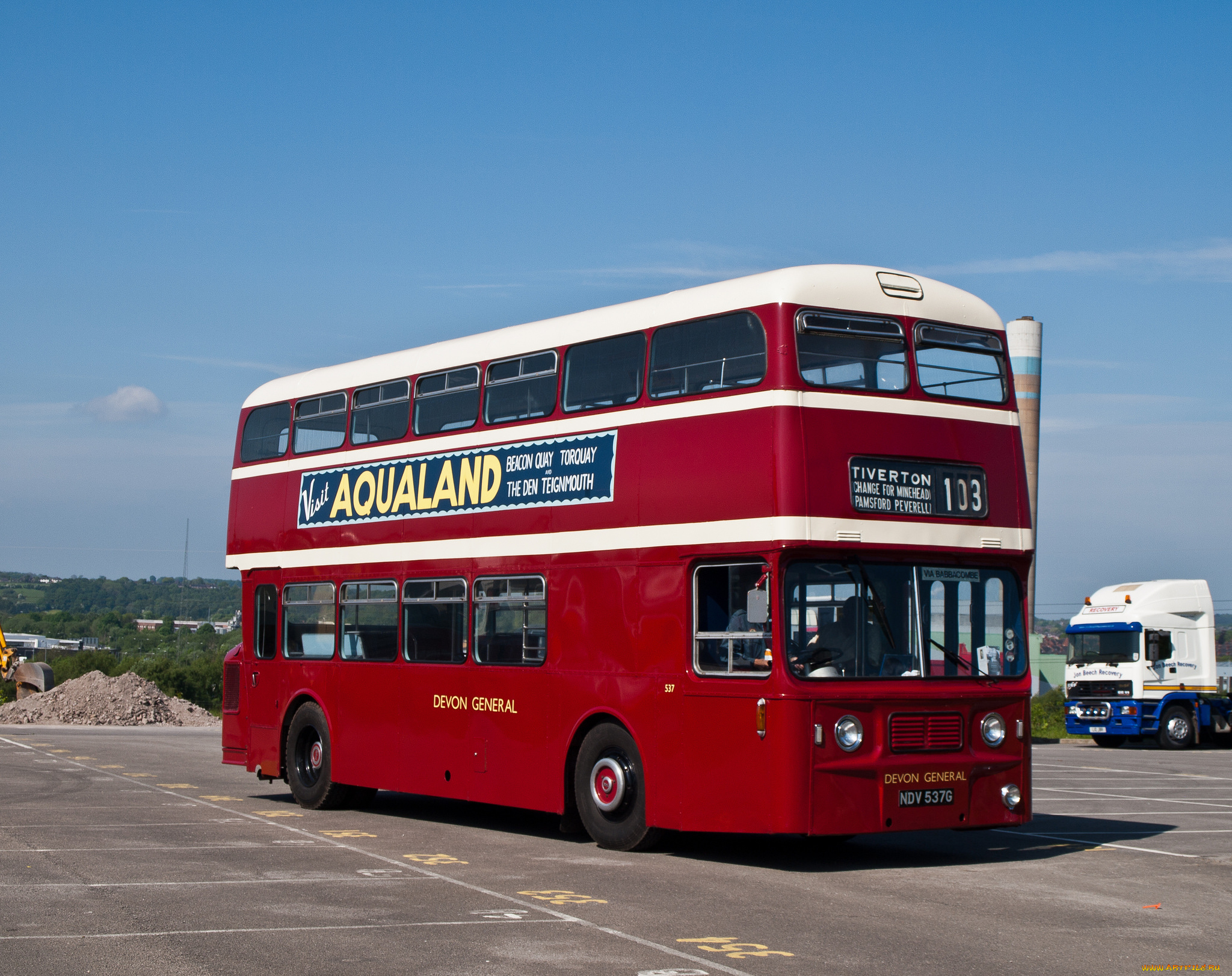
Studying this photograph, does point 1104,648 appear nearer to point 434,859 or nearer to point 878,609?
point 878,609

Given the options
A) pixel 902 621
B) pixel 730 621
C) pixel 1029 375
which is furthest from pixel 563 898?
pixel 1029 375

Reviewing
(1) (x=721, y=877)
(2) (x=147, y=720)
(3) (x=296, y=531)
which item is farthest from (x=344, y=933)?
(2) (x=147, y=720)

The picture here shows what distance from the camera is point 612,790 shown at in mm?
13383

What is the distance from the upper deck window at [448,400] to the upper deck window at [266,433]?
282 cm

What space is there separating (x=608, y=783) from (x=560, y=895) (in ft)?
8.77

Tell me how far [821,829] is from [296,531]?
8266 millimetres

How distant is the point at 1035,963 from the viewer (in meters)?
8.52

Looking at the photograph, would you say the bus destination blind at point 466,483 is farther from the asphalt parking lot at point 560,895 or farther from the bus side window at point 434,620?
the asphalt parking lot at point 560,895

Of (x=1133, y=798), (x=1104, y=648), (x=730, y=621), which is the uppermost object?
(x=730, y=621)

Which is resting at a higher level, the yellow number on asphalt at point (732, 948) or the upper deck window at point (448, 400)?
the upper deck window at point (448, 400)

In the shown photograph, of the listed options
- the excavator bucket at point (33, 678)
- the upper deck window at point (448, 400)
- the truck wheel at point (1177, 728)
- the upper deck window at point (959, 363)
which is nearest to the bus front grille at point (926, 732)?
the upper deck window at point (959, 363)

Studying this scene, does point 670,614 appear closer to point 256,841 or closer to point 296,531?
point 256,841

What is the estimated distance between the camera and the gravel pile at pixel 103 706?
39656 mm

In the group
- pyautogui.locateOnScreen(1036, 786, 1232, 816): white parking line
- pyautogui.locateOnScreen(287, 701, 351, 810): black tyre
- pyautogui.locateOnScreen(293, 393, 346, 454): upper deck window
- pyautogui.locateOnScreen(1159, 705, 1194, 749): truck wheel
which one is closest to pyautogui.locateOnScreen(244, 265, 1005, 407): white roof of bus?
pyautogui.locateOnScreen(293, 393, 346, 454): upper deck window
